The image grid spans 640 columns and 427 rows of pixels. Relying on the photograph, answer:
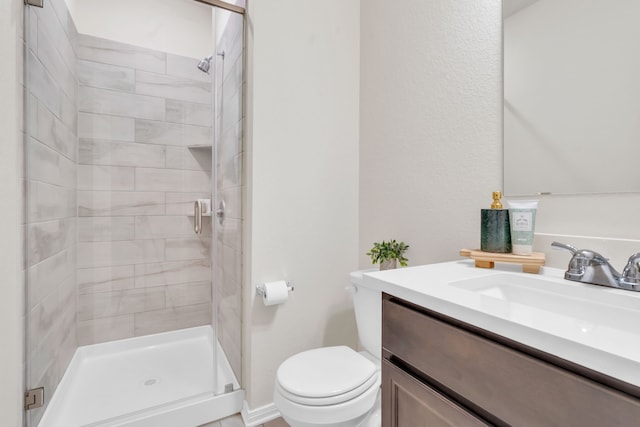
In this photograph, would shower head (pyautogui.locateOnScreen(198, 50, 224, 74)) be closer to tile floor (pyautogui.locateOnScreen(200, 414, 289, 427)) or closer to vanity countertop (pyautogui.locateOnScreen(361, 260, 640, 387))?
vanity countertop (pyautogui.locateOnScreen(361, 260, 640, 387))

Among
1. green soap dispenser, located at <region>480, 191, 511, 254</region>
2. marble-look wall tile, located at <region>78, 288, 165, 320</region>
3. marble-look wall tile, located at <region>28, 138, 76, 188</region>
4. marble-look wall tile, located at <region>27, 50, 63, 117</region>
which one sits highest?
marble-look wall tile, located at <region>27, 50, 63, 117</region>

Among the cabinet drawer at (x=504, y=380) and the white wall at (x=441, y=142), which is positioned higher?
the white wall at (x=441, y=142)

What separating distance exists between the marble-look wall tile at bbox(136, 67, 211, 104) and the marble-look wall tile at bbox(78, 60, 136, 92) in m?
0.06

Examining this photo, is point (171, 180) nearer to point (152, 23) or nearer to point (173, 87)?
point (173, 87)

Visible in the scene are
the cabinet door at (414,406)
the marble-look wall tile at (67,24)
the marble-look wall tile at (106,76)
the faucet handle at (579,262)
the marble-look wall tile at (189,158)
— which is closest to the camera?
the cabinet door at (414,406)

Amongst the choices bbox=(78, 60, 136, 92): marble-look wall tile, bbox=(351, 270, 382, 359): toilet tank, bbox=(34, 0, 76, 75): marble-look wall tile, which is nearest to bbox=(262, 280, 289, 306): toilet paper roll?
bbox=(351, 270, 382, 359): toilet tank

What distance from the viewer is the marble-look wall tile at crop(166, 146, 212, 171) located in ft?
7.86

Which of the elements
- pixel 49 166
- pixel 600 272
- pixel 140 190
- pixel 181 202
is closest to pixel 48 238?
pixel 49 166

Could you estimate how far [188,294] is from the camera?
96.7 inches

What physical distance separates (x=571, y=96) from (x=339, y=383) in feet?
4.14

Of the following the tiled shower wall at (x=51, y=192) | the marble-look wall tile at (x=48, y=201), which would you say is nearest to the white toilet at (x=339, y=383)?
the tiled shower wall at (x=51, y=192)

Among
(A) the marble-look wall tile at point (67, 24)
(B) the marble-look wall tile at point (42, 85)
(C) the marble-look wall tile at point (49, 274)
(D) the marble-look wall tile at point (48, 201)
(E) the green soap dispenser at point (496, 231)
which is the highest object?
(A) the marble-look wall tile at point (67, 24)

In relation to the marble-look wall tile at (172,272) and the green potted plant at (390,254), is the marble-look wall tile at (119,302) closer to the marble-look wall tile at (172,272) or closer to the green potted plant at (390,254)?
the marble-look wall tile at (172,272)

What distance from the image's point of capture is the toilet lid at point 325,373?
1104 mm
